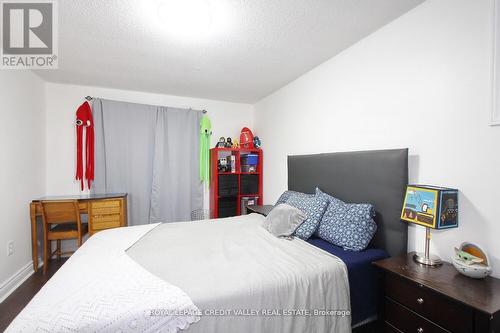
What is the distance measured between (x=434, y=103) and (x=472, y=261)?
973 millimetres

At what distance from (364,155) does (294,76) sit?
1.49 metres

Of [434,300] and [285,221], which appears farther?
[285,221]

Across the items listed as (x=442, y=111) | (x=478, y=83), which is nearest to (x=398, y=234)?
(x=442, y=111)

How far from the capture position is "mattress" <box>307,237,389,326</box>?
1399 millimetres

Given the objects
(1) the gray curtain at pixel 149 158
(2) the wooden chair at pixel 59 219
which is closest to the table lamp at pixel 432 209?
(1) the gray curtain at pixel 149 158

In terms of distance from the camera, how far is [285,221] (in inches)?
75.0

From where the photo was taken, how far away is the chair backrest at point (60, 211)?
8.07 ft

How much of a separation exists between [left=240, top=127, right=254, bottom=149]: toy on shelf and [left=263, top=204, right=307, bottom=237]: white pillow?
1908 millimetres

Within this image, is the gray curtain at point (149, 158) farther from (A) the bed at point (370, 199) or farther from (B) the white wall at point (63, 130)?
(A) the bed at point (370, 199)

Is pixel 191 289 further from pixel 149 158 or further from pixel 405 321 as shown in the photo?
pixel 149 158

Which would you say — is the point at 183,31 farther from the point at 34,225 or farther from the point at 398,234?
the point at 34,225

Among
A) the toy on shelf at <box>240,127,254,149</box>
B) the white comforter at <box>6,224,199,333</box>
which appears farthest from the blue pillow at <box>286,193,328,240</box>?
the toy on shelf at <box>240,127,254,149</box>

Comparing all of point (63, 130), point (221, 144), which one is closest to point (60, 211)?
point (63, 130)

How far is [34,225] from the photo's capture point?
2494mm
